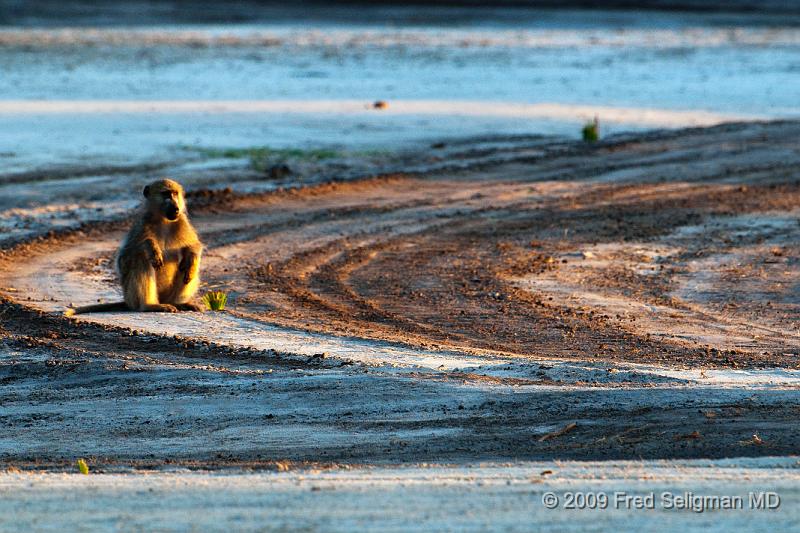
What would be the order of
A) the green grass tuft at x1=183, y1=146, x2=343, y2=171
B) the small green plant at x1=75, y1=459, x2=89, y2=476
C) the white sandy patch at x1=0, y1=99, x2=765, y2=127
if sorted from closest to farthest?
the small green plant at x1=75, y1=459, x2=89, y2=476 → the green grass tuft at x1=183, y1=146, x2=343, y2=171 → the white sandy patch at x1=0, y1=99, x2=765, y2=127

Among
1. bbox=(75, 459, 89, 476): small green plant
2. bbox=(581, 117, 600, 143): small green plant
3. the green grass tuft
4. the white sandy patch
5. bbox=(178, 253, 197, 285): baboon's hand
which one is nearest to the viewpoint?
bbox=(75, 459, 89, 476): small green plant

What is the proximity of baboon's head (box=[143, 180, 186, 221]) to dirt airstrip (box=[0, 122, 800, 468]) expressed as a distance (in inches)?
34.1

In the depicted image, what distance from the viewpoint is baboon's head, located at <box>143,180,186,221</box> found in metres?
11.3

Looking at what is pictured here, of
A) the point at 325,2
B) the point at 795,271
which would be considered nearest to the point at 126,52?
the point at 325,2

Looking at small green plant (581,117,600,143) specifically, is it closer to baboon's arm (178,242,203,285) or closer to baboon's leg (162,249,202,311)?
baboon's leg (162,249,202,311)

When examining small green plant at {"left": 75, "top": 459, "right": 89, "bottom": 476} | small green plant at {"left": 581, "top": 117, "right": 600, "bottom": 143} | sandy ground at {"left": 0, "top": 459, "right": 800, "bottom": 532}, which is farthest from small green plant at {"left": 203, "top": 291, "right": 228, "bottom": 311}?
small green plant at {"left": 581, "top": 117, "right": 600, "bottom": 143}

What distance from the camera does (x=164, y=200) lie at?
11.3m

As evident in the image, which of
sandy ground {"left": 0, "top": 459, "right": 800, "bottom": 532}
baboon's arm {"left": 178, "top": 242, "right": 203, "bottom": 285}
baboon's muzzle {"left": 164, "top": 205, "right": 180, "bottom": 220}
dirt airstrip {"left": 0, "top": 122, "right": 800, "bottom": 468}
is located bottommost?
dirt airstrip {"left": 0, "top": 122, "right": 800, "bottom": 468}

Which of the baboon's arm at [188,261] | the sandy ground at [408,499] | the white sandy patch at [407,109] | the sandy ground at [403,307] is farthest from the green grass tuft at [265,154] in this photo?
the sandy ground at [408,499]

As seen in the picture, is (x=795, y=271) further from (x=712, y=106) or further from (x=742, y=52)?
(x=742, y=52)

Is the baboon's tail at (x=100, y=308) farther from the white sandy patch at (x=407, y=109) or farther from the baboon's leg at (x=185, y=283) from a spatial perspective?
the white sandy patch at (x=407, y=109)

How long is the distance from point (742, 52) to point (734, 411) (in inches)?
1406

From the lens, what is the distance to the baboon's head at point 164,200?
36.9ft

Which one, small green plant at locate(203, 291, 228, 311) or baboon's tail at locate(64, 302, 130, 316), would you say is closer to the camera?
baboon's tail at locate(64, 302, 130, 316)
